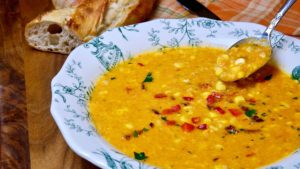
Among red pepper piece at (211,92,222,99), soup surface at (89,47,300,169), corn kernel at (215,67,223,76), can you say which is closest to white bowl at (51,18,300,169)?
soup surface at (89,47,300,169)

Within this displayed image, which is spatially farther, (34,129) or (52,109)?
(34,129)

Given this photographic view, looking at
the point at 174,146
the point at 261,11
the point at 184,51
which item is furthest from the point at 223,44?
the point at 174,146

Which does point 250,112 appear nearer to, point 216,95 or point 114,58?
point 216,95

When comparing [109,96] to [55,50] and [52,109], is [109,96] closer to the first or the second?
[52,109]

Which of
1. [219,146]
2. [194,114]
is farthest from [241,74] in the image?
[219,146]

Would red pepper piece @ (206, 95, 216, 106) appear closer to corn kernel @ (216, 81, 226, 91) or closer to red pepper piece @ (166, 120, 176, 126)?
corn kernel @ (216, 81, 226, 91)

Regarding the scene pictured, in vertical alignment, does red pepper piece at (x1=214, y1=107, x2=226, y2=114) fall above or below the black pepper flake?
below
